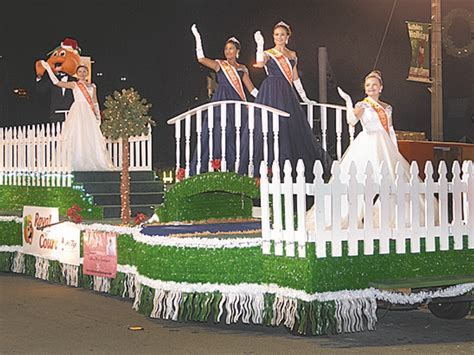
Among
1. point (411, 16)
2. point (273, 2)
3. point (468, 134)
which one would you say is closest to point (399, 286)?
point (273, 2)

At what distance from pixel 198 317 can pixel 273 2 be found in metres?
13.9

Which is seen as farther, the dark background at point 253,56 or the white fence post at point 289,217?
the dark background at point 253,56

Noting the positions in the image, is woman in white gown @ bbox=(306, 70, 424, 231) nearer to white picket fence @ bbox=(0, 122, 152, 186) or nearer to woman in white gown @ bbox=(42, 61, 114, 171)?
white picket fence @ bbox=(0, 122, 152, 186)

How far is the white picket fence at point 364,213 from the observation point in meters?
7.92

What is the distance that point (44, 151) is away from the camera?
46.2 ft

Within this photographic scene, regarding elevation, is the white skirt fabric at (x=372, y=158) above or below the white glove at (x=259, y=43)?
below

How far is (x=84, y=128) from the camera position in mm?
14742

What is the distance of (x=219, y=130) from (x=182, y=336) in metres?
5.10

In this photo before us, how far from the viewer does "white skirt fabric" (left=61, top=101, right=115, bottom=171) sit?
14516 mm

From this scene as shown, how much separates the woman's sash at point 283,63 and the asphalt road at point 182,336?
4103mm

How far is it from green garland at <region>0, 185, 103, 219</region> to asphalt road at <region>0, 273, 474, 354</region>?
2.94m

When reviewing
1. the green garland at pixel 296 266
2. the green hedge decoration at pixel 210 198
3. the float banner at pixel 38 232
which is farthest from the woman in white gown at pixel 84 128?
the green garland at pixel 296 266

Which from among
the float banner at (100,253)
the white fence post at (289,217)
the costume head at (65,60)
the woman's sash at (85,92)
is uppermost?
the costume head at (65,60)

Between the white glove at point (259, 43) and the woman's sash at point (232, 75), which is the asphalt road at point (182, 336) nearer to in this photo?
the white glove at point (259, 43)
